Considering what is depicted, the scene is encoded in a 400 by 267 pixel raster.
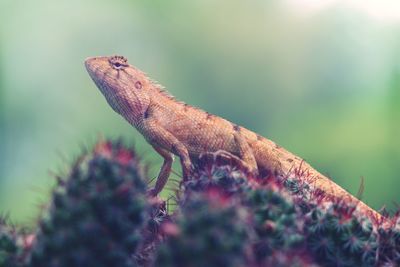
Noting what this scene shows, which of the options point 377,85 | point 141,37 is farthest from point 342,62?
point 141,37

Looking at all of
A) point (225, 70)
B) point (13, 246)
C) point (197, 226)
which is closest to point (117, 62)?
point (13, 246)

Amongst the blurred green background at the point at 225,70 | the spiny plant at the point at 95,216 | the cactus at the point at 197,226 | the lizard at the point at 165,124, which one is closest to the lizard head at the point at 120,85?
the lizard at the point at 165,124

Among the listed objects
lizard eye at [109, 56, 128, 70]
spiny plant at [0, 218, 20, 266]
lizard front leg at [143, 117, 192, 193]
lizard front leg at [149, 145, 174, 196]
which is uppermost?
lizard eye at [109, 56, 128, 70]

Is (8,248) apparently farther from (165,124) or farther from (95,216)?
(165,124)

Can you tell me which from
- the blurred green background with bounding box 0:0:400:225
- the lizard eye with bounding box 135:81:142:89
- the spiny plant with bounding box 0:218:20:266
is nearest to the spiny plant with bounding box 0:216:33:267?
the spiny plant with bounding box 0:218:20:266

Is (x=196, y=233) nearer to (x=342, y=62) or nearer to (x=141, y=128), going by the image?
(x=141, y=128)

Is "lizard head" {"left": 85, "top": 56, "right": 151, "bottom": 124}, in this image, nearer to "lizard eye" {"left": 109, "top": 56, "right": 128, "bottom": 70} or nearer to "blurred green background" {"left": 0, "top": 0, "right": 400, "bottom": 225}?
"lizard eye" {"left": 109, "top": 56, "right": 128, "bottom": 70}
